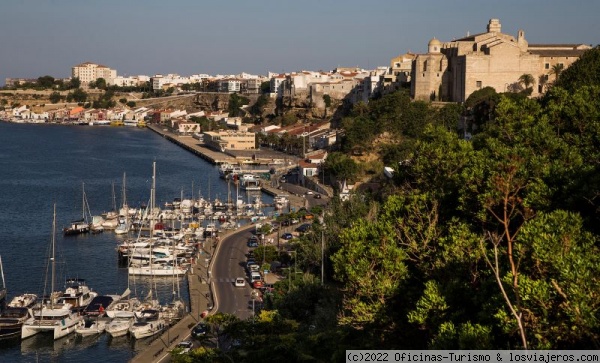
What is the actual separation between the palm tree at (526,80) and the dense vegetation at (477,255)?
596 inches

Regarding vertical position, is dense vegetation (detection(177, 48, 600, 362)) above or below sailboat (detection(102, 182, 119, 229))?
above

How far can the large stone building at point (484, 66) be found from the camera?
2489cm

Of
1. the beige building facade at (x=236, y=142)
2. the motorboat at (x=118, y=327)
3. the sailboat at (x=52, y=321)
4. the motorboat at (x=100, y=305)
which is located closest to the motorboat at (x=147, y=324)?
the motorboat at (x=118, y=327)

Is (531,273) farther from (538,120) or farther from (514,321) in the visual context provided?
(538,120)

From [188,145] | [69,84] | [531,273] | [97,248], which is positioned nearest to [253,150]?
[188,145]

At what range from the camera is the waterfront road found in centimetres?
1336

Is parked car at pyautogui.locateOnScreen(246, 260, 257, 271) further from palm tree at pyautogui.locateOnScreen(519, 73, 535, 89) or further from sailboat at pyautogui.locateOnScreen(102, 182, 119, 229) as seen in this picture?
palm tree at pyautogui.locateOnScreen(519, 73, 535, 89)

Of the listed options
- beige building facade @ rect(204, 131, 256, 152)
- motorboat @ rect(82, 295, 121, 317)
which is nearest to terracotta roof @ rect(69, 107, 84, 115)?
beige building facade @ rect(204, 131, 256, 152)

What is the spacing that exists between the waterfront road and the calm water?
2.80 feet

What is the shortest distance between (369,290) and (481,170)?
4.82ft

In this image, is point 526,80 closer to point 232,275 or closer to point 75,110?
point 232,275

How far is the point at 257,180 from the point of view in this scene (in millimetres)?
29922

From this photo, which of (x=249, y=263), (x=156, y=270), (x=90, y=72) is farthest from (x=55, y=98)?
(x=249, y=263)

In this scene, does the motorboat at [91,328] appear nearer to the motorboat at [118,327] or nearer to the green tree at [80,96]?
the motorboat at [118,327]
